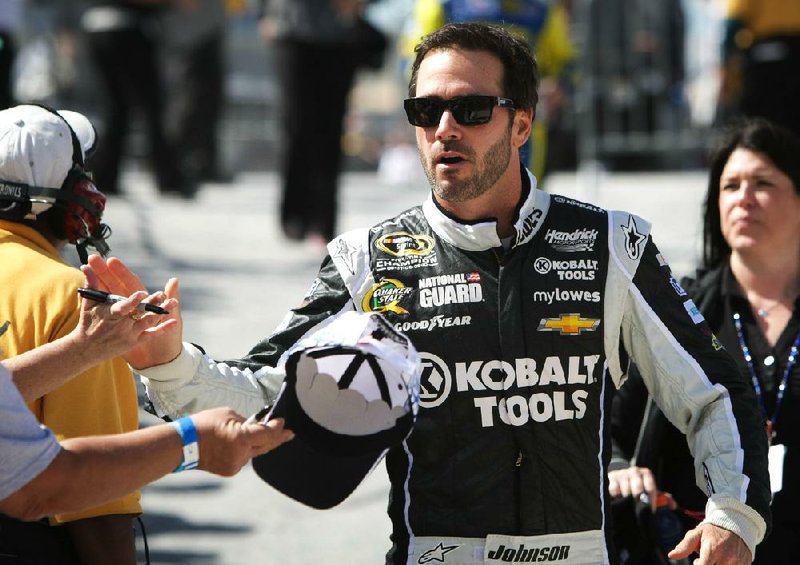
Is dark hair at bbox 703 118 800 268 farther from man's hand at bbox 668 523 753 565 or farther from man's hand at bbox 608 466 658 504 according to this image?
man's hand at bbox 668 523 753 565

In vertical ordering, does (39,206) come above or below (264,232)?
above

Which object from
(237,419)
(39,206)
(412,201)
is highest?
(39,206)

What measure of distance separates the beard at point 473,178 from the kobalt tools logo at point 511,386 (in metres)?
0.41

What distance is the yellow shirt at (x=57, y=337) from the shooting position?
346 centimetres

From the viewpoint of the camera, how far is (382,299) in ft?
12.0

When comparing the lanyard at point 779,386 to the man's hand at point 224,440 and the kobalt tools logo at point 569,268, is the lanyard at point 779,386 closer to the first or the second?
the kobalt tools logo at point 569,268

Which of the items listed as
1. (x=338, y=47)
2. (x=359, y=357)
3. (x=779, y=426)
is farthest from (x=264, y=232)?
(x=359, y=357)

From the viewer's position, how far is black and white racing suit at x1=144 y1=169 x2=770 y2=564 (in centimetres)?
353

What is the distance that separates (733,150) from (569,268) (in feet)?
5.17

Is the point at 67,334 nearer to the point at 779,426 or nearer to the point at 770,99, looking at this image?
the point at 779,426

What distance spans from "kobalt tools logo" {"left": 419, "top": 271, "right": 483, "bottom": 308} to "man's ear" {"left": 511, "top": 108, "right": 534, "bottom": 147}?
1.36 feet

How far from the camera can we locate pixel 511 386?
11.6 feet

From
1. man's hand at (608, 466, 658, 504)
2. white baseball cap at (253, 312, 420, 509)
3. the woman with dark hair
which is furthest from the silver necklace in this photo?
white baseball cap at (253, 312, 420, 509)

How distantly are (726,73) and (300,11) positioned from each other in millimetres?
3506
